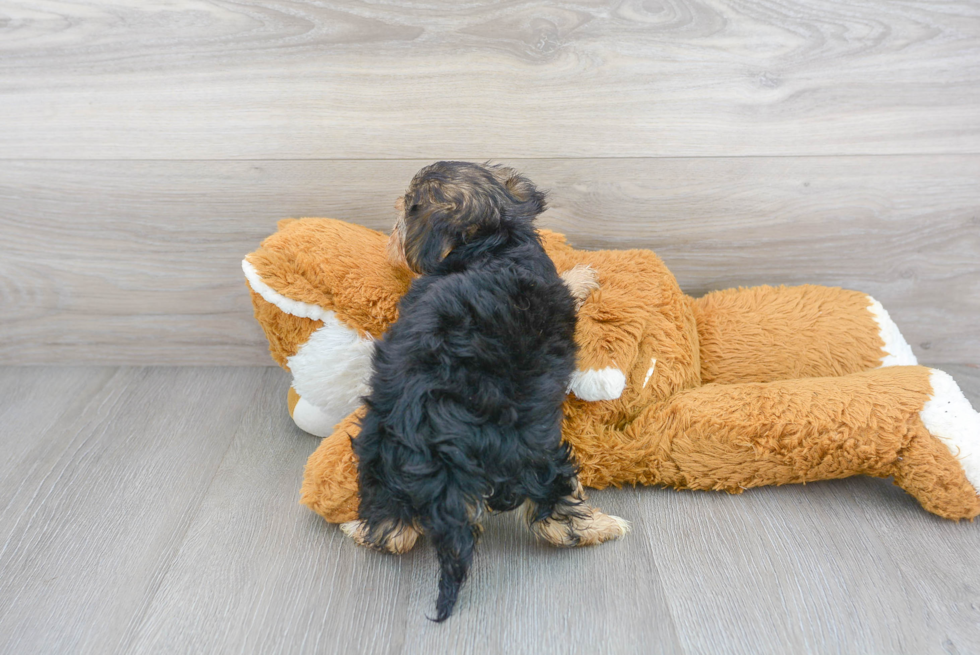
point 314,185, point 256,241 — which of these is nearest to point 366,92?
point 314,185

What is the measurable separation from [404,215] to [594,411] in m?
0.55

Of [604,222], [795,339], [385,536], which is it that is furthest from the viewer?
[604,222]

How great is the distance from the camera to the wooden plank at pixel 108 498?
1099mm

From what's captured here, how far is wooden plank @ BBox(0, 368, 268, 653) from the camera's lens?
3.60 feet

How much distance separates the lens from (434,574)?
1163mm

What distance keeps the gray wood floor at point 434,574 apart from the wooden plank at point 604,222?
53cm

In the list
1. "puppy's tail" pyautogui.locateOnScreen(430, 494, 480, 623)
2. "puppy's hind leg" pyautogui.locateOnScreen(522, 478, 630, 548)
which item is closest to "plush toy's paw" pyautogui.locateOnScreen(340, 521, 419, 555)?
"puppy's tail" pyautogui.locateOnScreen(430, 494, 480, 623)

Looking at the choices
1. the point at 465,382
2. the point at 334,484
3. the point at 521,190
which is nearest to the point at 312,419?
the point at 334,484

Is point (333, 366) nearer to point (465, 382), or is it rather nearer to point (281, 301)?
point (281, 301)

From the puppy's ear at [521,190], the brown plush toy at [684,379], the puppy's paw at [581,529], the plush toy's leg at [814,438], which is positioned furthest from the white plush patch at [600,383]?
the puppy's ear at [521,190]

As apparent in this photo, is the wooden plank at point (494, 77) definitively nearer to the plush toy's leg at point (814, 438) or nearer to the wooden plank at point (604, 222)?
the wooden plank at point (604, 222)

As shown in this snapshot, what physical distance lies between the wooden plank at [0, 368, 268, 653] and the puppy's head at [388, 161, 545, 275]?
2.38 ft

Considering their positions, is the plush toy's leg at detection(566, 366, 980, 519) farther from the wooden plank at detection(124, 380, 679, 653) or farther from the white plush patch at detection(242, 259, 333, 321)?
the white plush patch at detection(242, 259, 333, 321)

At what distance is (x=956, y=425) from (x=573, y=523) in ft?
2.46
